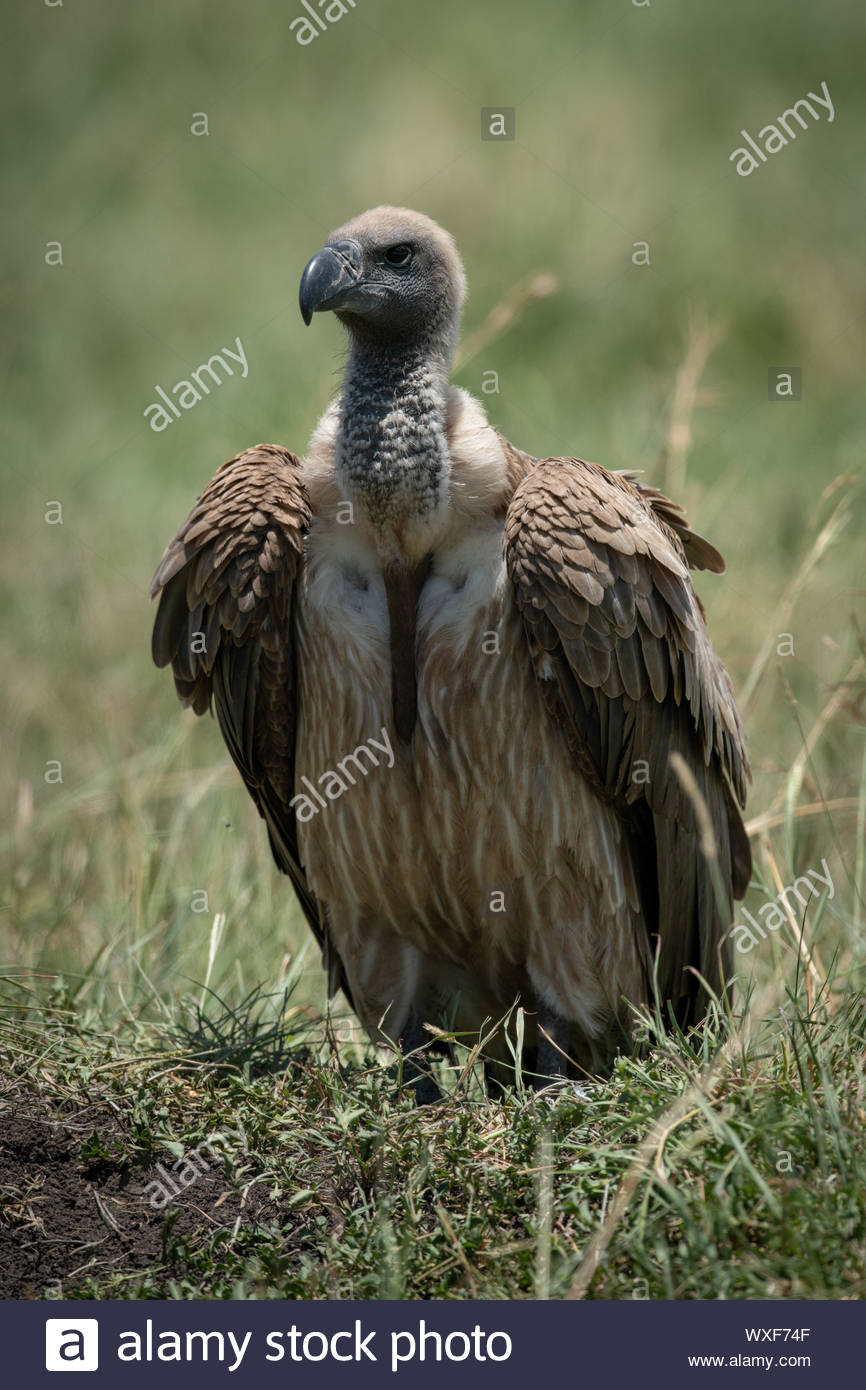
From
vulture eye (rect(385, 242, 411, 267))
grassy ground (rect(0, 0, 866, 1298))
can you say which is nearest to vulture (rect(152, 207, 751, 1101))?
vulture eye (rect(385, 242, 411, 267))

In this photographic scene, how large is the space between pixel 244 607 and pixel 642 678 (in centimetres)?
125

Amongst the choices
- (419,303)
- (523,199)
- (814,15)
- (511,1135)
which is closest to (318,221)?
(523,199)

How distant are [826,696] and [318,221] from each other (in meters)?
8.14

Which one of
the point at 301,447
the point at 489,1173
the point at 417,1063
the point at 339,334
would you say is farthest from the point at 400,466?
the point at 339,334

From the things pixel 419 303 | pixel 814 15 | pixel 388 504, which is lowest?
pixel 388 504

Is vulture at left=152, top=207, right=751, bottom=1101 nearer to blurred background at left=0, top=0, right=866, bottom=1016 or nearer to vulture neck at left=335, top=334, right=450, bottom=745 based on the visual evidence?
vulture neck at left=335, top=334, right=450, bottom=745

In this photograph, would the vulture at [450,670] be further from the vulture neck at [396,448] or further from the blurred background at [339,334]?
the blurred background at [339,334]

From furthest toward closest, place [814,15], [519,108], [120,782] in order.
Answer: [814,15] → [519,108] → [120,782]

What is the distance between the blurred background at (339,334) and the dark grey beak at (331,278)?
5.01ft

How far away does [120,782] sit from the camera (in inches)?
280

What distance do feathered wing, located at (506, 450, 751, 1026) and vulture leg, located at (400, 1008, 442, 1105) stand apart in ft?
2.81
